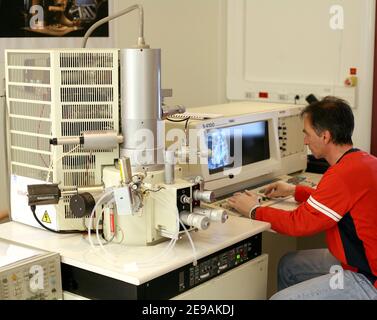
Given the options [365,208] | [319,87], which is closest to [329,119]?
A: [365,208]

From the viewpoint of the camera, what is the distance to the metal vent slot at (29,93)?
216 cm

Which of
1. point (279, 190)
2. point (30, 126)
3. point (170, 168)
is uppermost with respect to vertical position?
point (30, 126)

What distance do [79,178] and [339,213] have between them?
949 mm

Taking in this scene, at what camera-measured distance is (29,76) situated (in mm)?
2221

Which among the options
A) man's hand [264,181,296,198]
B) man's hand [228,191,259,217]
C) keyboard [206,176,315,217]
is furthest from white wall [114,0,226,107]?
man's hand [228,191,259,217]

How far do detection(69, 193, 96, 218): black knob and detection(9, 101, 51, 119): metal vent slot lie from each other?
327mm

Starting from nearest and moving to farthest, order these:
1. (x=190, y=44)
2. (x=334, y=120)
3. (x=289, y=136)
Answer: (x=334, y=120) < (x=289, y=136) < (x=190, y=44)

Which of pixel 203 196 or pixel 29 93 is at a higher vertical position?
pixel 29 93

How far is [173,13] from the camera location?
427 centimetres

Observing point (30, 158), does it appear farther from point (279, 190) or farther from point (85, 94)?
point (279, 190)

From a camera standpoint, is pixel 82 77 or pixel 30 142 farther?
pixel 30 142

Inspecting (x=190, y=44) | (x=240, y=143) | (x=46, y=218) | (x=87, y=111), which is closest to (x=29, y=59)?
(x=87, y=111)

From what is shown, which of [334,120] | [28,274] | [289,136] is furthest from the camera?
[289,136]
